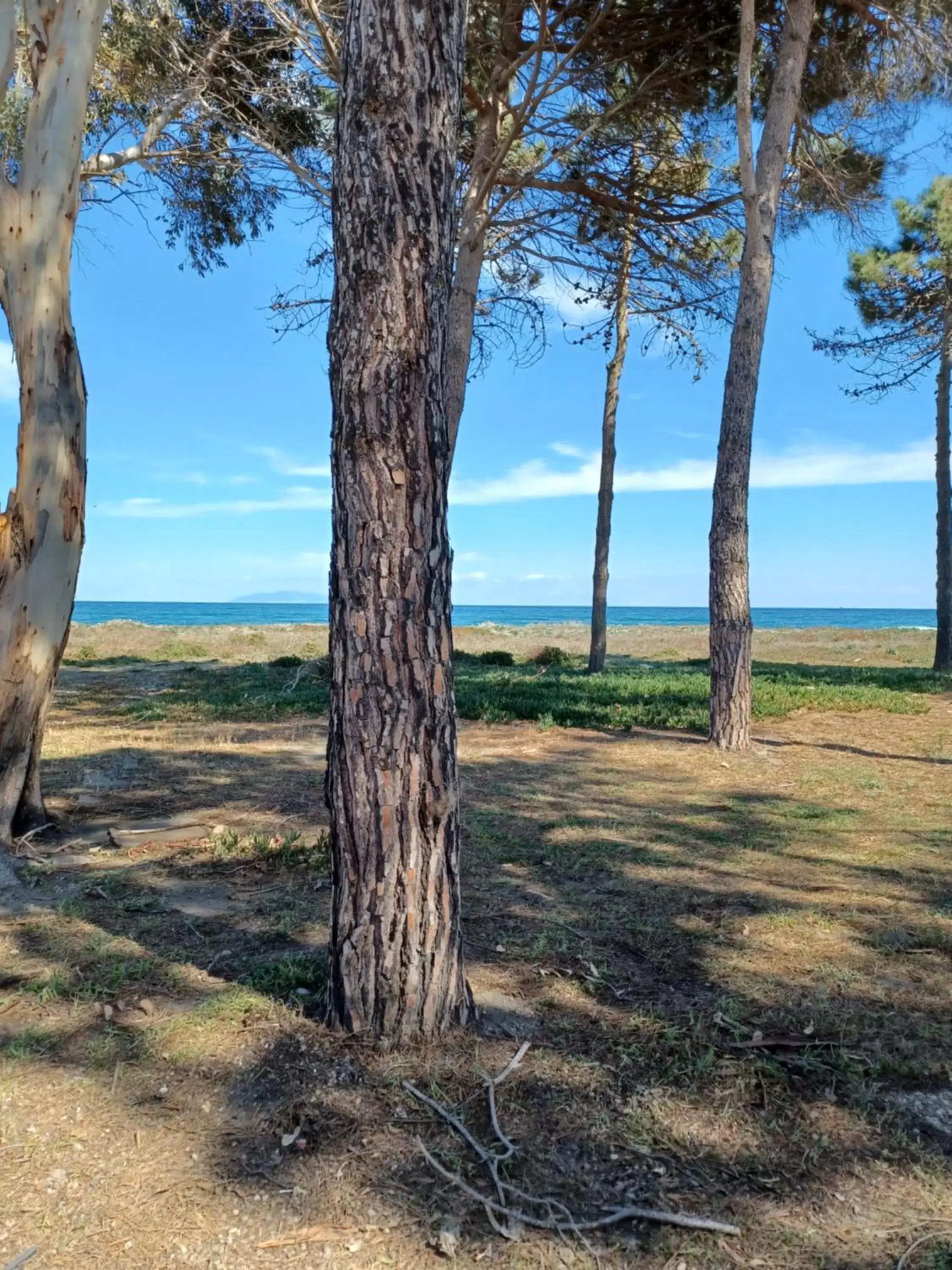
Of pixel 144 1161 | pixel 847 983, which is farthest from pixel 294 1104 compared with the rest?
pixel 847 983

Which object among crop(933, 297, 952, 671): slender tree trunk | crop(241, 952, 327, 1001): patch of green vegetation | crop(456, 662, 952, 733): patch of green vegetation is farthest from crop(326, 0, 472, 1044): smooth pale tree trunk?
crop(933, 297, 952, 671): slender tree trunk

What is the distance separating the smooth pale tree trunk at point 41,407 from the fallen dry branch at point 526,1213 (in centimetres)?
355

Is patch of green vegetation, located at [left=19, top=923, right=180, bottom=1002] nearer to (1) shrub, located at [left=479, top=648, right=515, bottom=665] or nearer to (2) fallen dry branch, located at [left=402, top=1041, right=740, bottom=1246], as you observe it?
(2) fallen dry branch, located at [left=402, top=1041, right=740, bottom=1246]

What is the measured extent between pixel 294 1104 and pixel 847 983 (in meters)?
1.98

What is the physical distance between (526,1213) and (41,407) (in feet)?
15.2

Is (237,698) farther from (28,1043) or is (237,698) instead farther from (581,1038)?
(581,1038)

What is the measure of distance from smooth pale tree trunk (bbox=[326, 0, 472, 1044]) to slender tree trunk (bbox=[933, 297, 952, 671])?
653 inches

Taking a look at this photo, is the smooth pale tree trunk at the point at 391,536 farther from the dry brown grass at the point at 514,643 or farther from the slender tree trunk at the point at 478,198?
the dry brown grass at the point at 514,643

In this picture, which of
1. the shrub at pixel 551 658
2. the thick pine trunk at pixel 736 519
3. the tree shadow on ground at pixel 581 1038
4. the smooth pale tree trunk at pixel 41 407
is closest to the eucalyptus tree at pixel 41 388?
the smooth pale tree trunk at pixel 41 407

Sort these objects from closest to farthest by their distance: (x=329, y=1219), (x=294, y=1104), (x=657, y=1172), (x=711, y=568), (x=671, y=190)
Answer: (x=329, y=1219) → (x=657, y=1172) → (x=294, y=1104) → (x=711, y=568) → (x=671, y=190)

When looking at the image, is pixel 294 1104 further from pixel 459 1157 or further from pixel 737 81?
pixel 737 81

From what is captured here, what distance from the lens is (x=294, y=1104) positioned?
7.61 ft

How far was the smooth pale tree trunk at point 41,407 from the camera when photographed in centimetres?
477

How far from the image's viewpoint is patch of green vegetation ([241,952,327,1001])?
2943 mm
